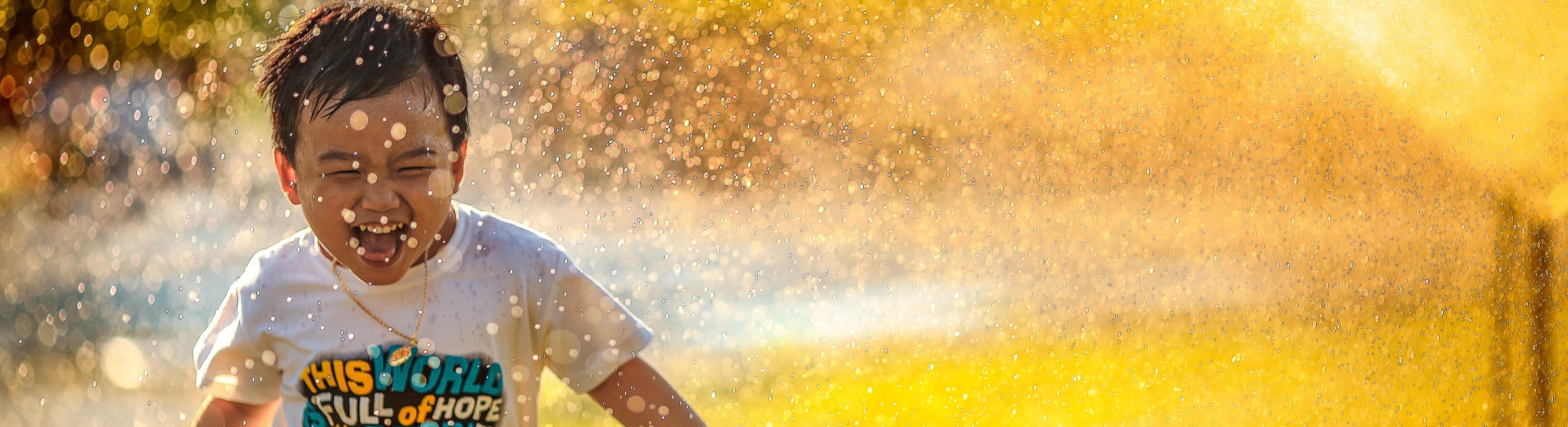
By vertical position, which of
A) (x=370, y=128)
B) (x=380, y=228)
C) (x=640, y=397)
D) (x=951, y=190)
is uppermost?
(x=370, y=128)

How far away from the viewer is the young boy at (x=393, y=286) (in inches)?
47.8

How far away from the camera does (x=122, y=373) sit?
3.59 meters

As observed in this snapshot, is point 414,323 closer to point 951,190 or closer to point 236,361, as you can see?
point 236,361

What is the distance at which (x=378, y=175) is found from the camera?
1201 millimetres

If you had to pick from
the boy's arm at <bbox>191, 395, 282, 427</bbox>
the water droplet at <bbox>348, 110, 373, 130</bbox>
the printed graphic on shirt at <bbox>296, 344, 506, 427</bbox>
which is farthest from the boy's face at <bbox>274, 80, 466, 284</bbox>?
the boy's arm at <bbox>191, 395, 282, 427</bbox>

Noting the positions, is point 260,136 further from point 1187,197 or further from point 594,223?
point 1187,197

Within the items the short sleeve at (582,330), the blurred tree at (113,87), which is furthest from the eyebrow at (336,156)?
the blurred tree at (113,87)

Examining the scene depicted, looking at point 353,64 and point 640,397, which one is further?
point 640,397

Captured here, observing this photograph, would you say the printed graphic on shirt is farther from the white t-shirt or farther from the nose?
the nose

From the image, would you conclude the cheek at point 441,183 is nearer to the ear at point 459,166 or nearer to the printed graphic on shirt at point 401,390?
the ear at point 459,166

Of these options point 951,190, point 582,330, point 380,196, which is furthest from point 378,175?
point 951,190

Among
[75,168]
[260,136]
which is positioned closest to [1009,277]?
[260,136]

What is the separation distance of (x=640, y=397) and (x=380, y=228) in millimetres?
315

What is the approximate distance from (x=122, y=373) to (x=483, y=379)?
276cm
